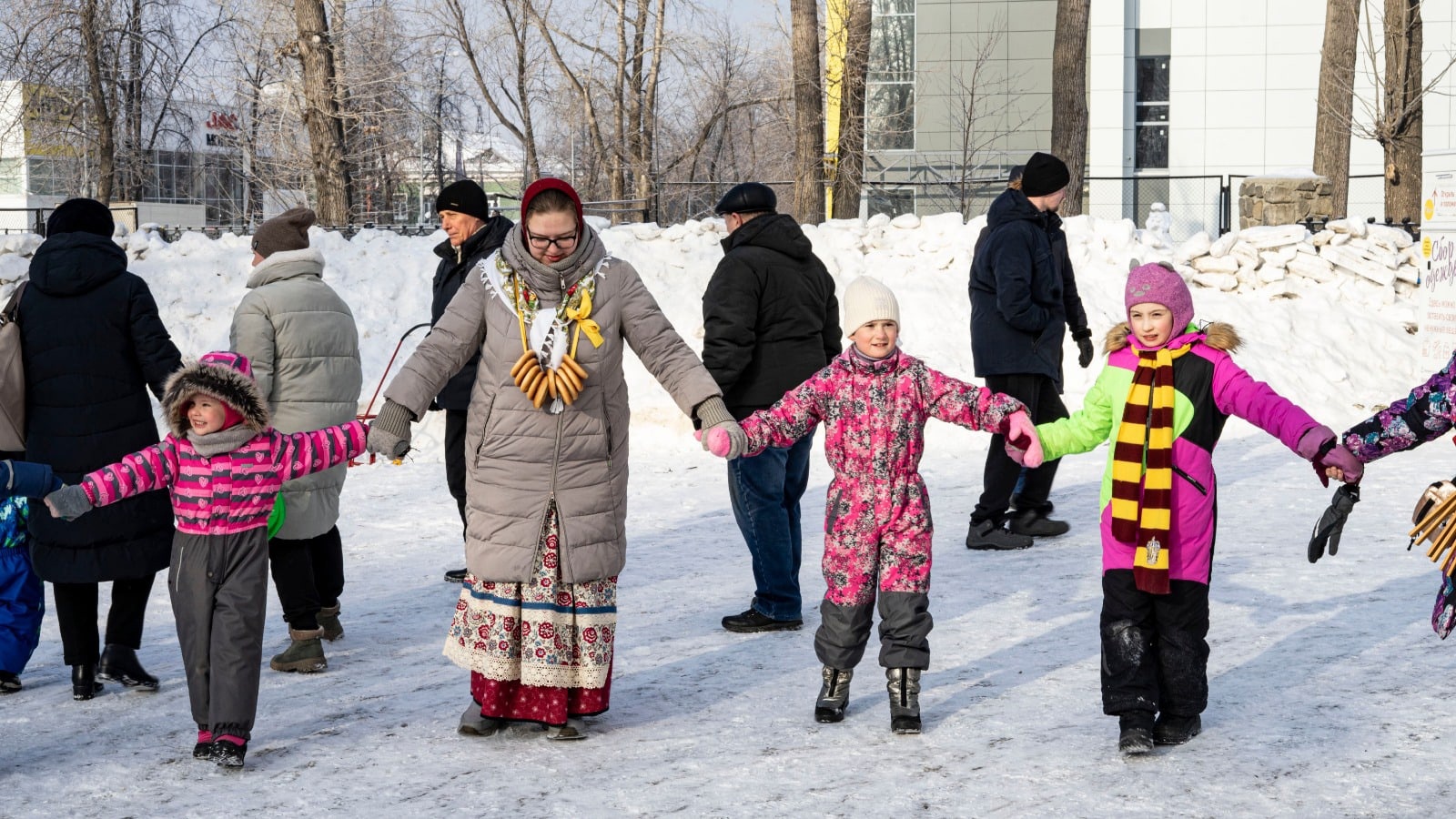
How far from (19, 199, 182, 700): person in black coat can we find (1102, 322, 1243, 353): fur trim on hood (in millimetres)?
3351

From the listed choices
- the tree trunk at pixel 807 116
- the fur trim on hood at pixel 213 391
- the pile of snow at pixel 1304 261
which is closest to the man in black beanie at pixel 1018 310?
the fur trim on hood at pixel 213 391

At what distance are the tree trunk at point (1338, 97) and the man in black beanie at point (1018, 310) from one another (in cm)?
1187

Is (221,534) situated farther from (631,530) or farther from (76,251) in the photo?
(631,530)

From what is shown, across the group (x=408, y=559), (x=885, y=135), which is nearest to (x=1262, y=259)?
(x=408, y=559)

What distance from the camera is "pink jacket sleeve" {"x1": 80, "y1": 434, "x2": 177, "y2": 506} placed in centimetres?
463

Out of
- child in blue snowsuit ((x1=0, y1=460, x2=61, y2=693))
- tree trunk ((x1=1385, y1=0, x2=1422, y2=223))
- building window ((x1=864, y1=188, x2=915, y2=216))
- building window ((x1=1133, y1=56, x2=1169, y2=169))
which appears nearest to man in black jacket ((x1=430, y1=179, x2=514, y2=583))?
child in blue snowsuit ((x1=0, y1=460, x2=61, y2=693))

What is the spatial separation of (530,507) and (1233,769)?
2.26 meters

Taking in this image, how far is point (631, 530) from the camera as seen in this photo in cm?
903

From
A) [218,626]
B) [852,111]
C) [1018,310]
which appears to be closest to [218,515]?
[218,626]

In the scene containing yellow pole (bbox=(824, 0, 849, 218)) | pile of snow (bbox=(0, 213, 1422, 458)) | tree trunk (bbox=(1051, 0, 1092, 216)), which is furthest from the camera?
yellow pole (bbox=(824, 0, 849, 218))

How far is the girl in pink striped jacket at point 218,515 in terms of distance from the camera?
4715 millimetres

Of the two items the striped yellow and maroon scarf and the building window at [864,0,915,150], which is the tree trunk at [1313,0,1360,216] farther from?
the striped yellow and maroon scarf

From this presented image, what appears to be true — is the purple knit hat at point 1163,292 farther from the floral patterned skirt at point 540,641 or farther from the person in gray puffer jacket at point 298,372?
the person in gray puffer jacket at point 298,372

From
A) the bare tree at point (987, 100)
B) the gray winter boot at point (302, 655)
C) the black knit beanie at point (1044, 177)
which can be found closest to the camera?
the gray winter boot at point (302, 655)
